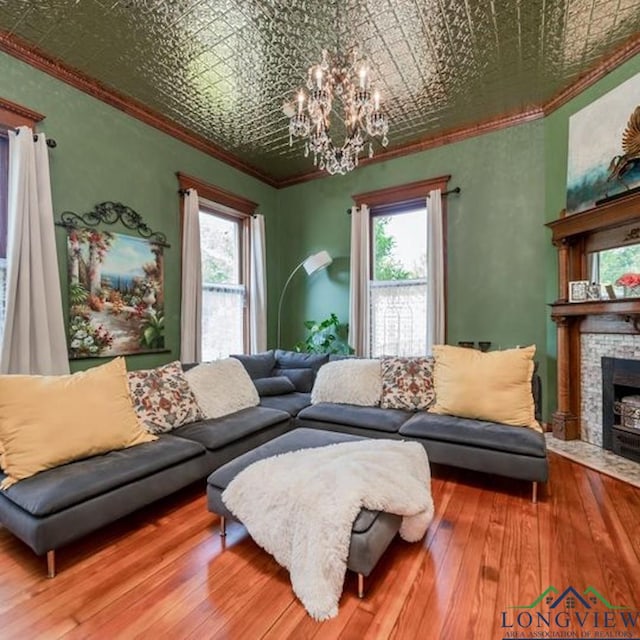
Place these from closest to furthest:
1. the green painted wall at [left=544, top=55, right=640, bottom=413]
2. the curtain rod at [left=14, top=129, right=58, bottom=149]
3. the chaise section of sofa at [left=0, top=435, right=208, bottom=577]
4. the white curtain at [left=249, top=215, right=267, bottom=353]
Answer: the chaise section of sofa at [left=0, top=435, right=208, bottom=577], the curtain rod at [left=14, top=129, right=58, bottom=149], the green painted wall at [left=544, top=55, right=640, bottom=413], the white curtain at [left=249, top=215, right=267, bottom=353]

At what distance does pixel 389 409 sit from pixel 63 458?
230cm

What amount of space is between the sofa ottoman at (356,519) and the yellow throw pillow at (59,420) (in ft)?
2.37

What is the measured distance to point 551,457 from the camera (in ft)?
10.0

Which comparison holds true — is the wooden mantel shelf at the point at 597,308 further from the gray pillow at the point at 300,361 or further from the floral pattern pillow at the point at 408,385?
the gray pillow at the point at 300,361

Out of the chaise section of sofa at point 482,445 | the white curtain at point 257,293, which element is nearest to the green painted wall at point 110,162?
the white curtain at point 257,293

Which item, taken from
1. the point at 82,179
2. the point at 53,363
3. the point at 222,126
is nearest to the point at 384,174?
the point at 222,126

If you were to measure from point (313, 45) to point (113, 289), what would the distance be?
2652 mm

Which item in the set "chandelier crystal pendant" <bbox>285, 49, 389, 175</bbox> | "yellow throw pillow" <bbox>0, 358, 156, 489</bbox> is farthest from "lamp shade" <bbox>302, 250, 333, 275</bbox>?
"yellow throw pillow" <bbox>0, 358, 156, 489</bbox>

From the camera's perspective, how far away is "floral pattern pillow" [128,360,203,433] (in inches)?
99.0

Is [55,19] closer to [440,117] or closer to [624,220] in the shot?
[440,117]

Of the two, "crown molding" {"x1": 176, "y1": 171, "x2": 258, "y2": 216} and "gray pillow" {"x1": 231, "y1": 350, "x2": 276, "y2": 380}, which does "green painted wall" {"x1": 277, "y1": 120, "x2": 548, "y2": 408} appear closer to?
"crown molding" {"x1": 176, "y1": 171, "x2": 258, "y2": 216}

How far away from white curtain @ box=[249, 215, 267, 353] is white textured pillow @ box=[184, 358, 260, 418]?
1.36m

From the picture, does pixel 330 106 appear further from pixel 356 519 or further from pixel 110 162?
pixel 356 519

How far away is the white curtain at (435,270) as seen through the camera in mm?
4051
